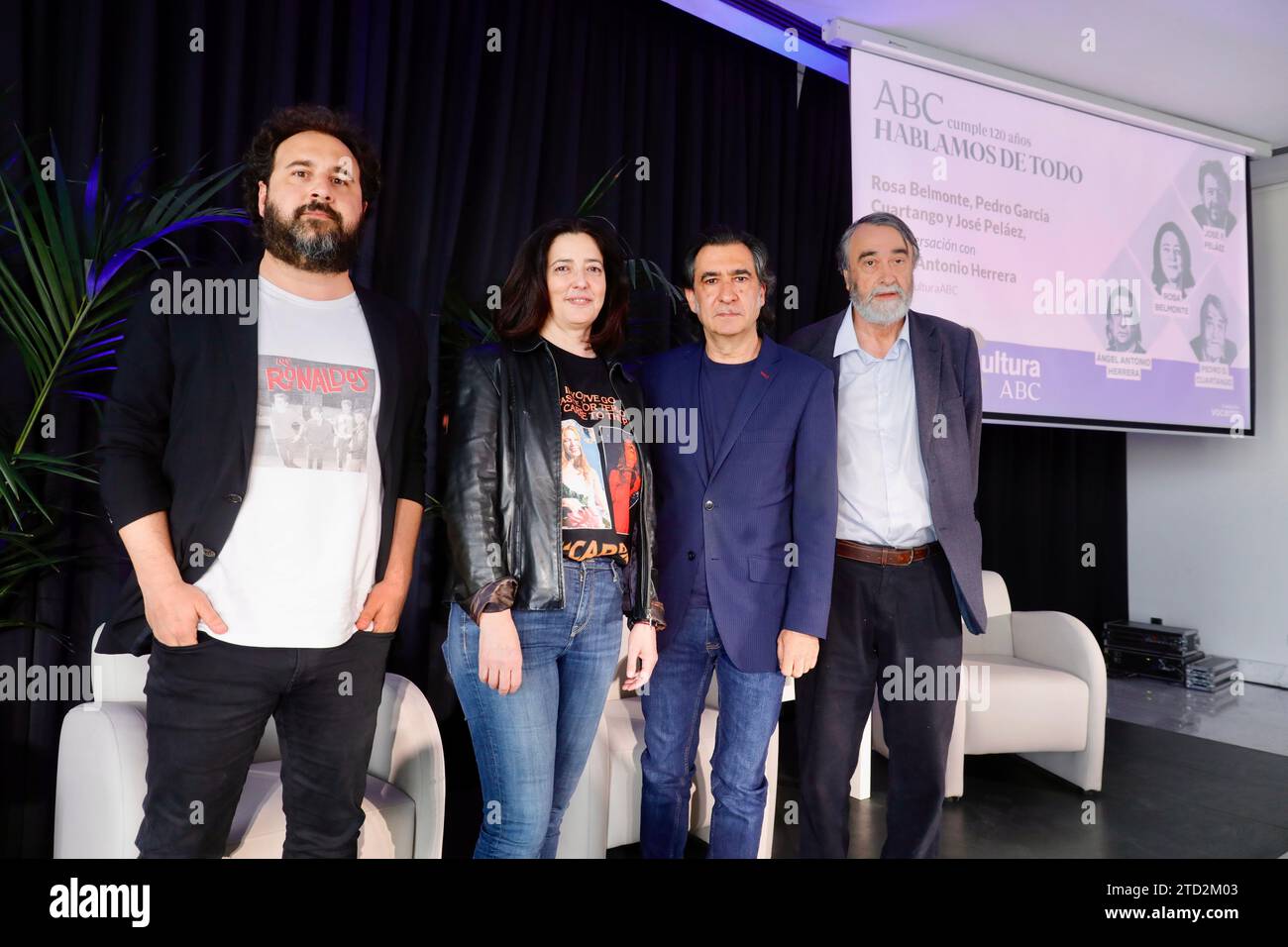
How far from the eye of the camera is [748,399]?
1716 millimetres

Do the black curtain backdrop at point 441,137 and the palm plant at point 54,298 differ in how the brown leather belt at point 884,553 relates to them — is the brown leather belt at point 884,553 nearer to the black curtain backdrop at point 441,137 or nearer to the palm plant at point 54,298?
the black curtain backdrop at point 441,137

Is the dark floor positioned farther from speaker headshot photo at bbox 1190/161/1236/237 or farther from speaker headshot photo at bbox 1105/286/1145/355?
speaker headshot photo at bbox 1190/161/1236/237

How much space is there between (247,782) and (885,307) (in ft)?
6.08

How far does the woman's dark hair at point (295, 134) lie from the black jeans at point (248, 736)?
2.82 feet

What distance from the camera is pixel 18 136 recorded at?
1.90 metres

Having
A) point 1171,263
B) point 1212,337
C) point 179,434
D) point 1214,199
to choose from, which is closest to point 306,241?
point 179,434

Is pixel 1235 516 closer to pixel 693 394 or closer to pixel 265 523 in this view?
pixel 693 394

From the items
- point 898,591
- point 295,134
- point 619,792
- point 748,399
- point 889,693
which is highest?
point 295,134

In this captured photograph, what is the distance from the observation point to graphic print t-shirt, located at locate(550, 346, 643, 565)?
4.94ft

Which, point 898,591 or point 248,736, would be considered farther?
point 898,591

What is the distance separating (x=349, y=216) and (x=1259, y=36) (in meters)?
4.20

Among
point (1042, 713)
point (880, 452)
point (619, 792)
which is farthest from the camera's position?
point (1042, 713)

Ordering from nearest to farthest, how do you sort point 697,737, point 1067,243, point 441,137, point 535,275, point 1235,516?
point 535,275 → point 697,737 → point 441,137 → point 1067,243 → point 1235,516

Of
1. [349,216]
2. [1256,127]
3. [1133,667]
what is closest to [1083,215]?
[1256,127]
